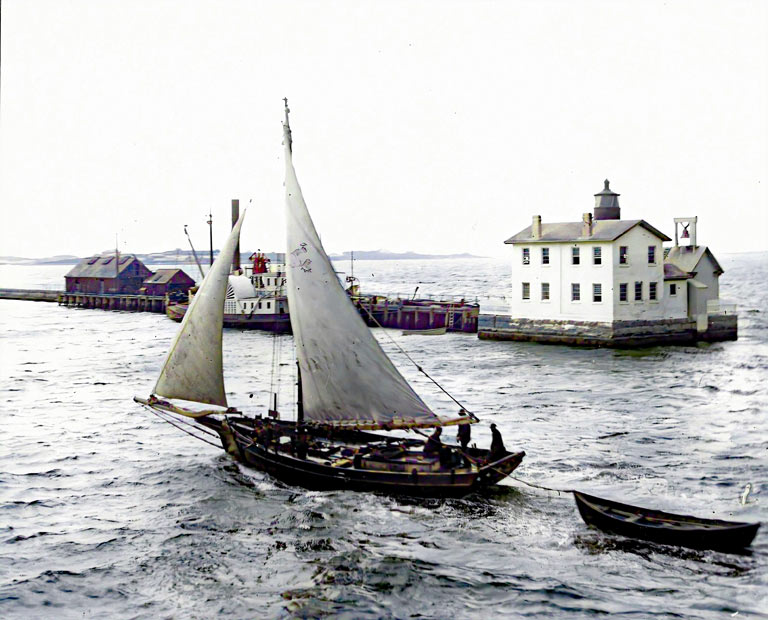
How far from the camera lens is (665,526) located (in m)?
21.0

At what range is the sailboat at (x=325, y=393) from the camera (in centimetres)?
2539

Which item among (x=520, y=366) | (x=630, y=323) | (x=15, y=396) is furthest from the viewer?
(x=630, y=323)

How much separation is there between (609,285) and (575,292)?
2839 mm

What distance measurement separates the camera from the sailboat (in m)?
25.4

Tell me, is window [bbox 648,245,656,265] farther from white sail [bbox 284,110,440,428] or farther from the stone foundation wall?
white sail [bbox 284,110,440,428]

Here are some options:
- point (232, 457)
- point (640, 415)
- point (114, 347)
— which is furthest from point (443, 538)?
point (114, 347)

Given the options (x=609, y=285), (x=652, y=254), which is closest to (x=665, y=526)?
(x=609, y=285)

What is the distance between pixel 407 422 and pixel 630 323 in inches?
1380

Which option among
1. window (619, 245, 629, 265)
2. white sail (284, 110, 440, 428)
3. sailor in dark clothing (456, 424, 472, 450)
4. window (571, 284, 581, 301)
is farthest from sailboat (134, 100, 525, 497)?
window (619, 245, 629, 265)

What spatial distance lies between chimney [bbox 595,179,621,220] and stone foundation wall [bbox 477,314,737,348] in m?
10.00

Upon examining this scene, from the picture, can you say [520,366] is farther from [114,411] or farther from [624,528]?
[624,528]

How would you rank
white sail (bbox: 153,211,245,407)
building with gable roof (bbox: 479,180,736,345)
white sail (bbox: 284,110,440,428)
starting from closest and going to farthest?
white sail (bbox: 284,110,440,428)
white sail (bbox: 153,211,245,407)
building with gable roof (bbox: 479,180,736,345)

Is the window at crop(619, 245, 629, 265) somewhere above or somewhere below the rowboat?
above

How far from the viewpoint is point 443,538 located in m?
22.4
